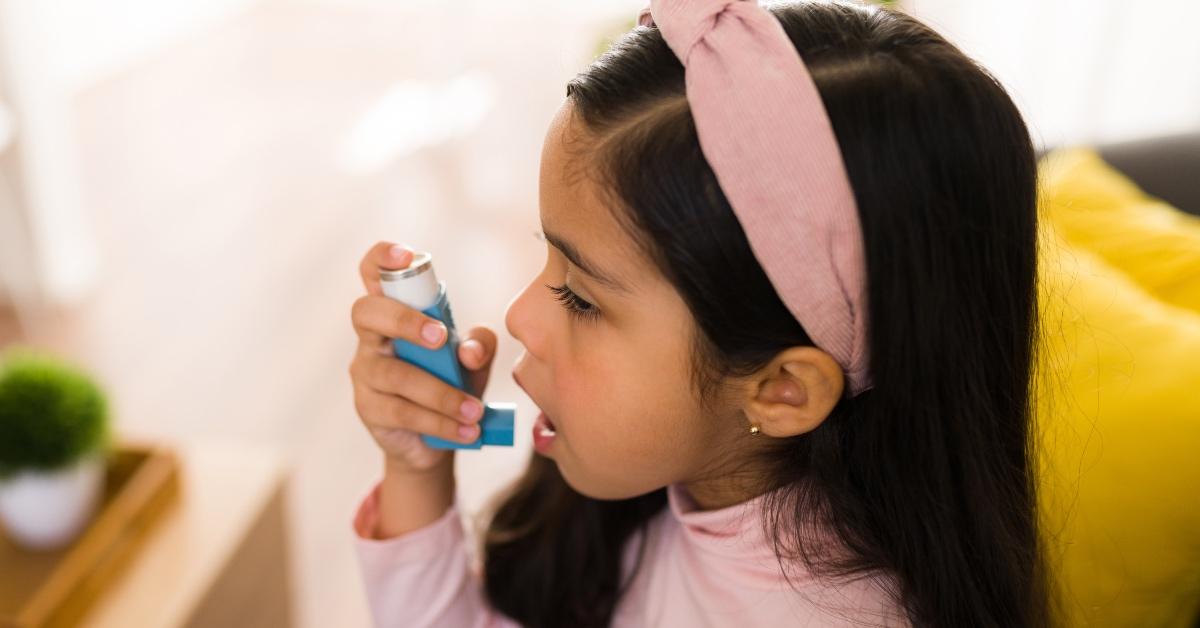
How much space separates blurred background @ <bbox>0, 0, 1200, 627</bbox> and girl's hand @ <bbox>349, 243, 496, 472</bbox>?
20.4 inches

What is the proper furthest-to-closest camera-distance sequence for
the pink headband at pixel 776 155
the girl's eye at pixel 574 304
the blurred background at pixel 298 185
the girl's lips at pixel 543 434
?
1. the blurred background at pixel 298 185
2. the girl's lips at pixel 543 434
3. the girl's eye at pixel 574 304
4. the pink headband at pixel 776 155

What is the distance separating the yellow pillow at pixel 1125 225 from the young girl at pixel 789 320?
1.13 ft

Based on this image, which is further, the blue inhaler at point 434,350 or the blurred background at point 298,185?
the blurred background at point 298,185

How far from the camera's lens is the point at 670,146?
2.31ft

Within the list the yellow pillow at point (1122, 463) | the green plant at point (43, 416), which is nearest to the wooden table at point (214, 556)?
the green plant at point (43, 416)

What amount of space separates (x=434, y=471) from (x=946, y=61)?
576 millimetres

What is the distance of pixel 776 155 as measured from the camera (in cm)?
66

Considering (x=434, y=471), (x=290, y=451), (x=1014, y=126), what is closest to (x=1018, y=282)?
(x=1014, y=126)

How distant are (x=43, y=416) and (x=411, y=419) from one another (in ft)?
1.79

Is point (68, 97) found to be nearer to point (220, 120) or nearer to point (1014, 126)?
point (220, 120)

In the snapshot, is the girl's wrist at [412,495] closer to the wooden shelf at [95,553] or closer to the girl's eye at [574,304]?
the girl's eye at [574,304]

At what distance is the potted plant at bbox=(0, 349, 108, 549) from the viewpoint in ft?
3.95

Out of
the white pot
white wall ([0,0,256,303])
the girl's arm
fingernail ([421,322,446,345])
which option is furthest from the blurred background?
fingernail ([421,322,446,345])

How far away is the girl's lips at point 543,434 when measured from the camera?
898 millimetres
